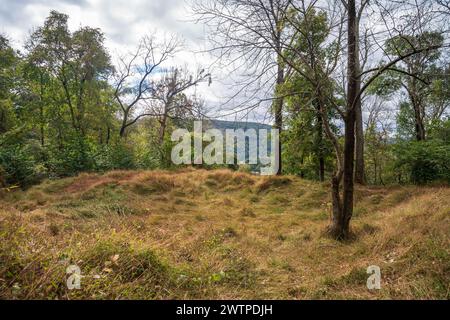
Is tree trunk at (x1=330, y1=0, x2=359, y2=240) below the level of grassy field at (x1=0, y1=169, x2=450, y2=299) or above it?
above

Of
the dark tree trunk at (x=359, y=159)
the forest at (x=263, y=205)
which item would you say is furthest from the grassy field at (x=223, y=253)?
the dark tree trunk at (x=359, y=159)

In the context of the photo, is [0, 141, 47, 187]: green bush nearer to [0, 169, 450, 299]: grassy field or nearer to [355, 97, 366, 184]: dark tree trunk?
[0, 169, 450, 299]: grassy field

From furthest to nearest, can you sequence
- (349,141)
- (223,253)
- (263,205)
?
(263,205) < (349,141) < (223,253)

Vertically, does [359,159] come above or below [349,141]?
below

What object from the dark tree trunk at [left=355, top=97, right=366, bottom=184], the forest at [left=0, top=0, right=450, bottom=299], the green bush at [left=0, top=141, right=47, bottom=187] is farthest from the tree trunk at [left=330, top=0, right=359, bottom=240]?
the green bush at [left=0, top=141, right=47, bottom=187]

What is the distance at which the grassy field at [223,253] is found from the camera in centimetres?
229

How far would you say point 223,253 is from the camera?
3723 millimetres

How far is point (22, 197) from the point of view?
783 centimetres

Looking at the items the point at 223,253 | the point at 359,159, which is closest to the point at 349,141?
the point at 223,253

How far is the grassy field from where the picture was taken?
2291 mm

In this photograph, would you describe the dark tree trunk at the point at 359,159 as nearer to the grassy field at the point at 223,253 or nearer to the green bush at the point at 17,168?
the grassy field at the point at 223,253

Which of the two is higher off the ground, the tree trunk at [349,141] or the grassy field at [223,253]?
the tree trunk at [349,141]

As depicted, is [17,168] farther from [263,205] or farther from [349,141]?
[349,141]

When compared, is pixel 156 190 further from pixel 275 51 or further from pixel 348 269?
pixel 348 269
